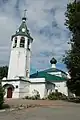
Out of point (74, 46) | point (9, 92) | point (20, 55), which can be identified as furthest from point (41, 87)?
point (74, 46)

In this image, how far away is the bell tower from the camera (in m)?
44.6

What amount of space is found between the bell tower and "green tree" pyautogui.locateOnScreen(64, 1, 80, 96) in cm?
1675

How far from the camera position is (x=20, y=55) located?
45812 millimetres

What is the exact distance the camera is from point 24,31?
1913 inches

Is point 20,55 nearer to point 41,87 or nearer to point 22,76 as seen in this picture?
point 22,76

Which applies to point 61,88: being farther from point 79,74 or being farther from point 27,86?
point 79,74

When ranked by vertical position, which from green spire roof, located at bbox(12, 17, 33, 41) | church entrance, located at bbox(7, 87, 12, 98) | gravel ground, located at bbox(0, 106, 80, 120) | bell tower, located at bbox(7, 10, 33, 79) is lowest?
gravel ground, located at bbox(0, 106, 80, 120)

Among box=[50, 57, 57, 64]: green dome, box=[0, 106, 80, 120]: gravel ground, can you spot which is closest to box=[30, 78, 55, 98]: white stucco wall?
box=[50, 57, 57, 64]: green dome

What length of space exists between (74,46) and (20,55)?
64.3 ft

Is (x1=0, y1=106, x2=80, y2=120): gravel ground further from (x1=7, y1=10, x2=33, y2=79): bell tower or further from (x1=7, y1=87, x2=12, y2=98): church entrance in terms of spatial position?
(x1=7, y1=10, x2=33, y2=79): bell tower

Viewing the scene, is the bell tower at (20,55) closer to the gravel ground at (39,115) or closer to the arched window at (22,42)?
the arched window at (22,42)

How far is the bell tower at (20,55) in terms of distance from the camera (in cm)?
4462

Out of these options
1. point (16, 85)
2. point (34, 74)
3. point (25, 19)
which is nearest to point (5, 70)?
point (34, 74)

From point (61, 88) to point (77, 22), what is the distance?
26.6 meters
